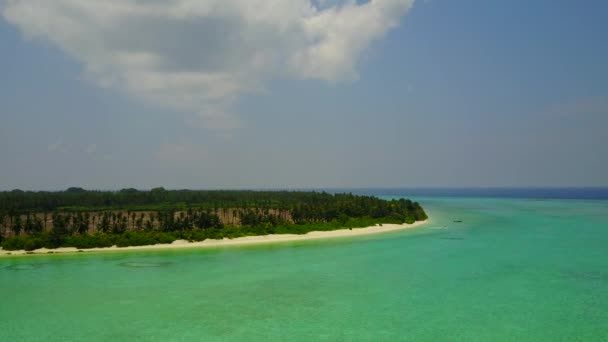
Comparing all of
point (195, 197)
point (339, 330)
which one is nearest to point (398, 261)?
point (339, 330)

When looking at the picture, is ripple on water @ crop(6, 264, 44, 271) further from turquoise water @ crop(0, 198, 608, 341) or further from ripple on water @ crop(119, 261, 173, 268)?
ripple on water @ crop(119, 261, 173, 268)

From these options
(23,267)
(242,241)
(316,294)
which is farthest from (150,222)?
(316,294)

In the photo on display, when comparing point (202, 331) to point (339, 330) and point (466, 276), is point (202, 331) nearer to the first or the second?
point (339, 330)

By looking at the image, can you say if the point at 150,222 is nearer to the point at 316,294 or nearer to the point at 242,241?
the point at 242,241

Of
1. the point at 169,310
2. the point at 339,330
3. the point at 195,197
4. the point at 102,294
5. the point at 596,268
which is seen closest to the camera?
the point at 339,330

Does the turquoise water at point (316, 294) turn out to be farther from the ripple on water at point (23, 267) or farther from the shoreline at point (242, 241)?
the shoreline at point (242, 241)

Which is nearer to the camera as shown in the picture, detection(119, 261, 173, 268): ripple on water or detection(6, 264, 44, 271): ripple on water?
detection(6, 264, 44, 271): ripple on water

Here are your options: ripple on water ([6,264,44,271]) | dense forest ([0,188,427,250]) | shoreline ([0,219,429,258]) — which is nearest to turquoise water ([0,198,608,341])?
ripple on water ([6,264,44,271])

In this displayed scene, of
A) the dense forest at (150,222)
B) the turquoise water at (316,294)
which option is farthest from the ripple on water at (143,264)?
the dense forest at (150,222)
